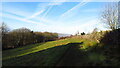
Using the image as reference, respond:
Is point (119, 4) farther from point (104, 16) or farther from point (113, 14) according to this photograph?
point (104, 16)

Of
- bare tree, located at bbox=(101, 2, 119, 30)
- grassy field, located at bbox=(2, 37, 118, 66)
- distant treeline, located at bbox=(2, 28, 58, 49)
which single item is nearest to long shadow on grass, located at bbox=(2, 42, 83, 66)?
grassy field, located at bbox=(2, 37, 118, 66)

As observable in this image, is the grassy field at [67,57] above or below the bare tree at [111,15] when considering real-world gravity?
below

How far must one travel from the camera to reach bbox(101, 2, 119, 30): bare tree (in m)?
13.1

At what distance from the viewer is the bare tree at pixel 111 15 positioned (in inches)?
517

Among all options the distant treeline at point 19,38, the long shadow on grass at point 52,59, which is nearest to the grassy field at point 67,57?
the long shadow on grass at point 52,59

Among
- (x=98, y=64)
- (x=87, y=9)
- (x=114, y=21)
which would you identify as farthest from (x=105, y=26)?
(x=98, y=64)

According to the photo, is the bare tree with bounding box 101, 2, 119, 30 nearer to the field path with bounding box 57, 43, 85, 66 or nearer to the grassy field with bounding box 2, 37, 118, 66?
the grassy field with bounding box 2, 37, 118, 66

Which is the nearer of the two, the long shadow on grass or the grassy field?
the grassy field

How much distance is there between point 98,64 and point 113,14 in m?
14.0

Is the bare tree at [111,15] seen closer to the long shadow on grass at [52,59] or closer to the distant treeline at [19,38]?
the long shadow on grass at [52,59]

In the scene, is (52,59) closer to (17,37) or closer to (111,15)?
(111,15)

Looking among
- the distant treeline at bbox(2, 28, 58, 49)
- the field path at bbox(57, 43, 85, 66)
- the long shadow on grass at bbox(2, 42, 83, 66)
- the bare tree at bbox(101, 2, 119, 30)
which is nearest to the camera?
the field path at bbox(57, 43, 85, 66)

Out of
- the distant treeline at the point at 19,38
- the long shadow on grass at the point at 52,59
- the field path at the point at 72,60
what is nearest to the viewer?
the field path at the point at 72,60

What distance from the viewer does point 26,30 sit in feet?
81.6
